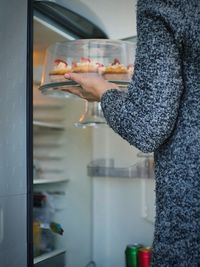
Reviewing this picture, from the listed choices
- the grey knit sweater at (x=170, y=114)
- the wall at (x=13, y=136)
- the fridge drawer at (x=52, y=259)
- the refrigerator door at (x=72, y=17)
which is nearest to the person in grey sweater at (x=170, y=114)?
the grey knit sweater at (x=170, y=114)

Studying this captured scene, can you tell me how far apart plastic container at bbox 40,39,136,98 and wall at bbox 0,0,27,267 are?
0.11m

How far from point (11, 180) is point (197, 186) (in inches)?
22.3

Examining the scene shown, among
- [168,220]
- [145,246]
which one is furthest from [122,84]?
[145,246]

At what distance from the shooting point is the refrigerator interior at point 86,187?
196cm

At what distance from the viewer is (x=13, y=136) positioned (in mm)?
1041

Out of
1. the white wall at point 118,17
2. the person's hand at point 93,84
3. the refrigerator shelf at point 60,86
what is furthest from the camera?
the white wall at point 118,17

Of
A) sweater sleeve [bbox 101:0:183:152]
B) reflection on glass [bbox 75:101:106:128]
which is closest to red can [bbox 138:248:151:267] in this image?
reflection on glass [bbox 75:101:106:128]

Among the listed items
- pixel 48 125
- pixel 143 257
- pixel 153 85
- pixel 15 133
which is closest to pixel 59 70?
pixel 15 133

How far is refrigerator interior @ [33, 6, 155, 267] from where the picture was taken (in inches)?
77.2

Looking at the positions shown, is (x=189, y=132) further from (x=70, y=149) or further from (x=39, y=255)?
(x=70, y=149)

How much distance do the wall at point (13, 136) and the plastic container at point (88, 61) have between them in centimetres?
11

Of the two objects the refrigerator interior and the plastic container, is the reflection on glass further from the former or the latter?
the refrigerator interior

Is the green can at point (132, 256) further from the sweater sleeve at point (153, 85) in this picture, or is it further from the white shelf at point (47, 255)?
the sweater sleeve at point (153, 85)

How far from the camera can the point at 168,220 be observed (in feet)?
2.14
